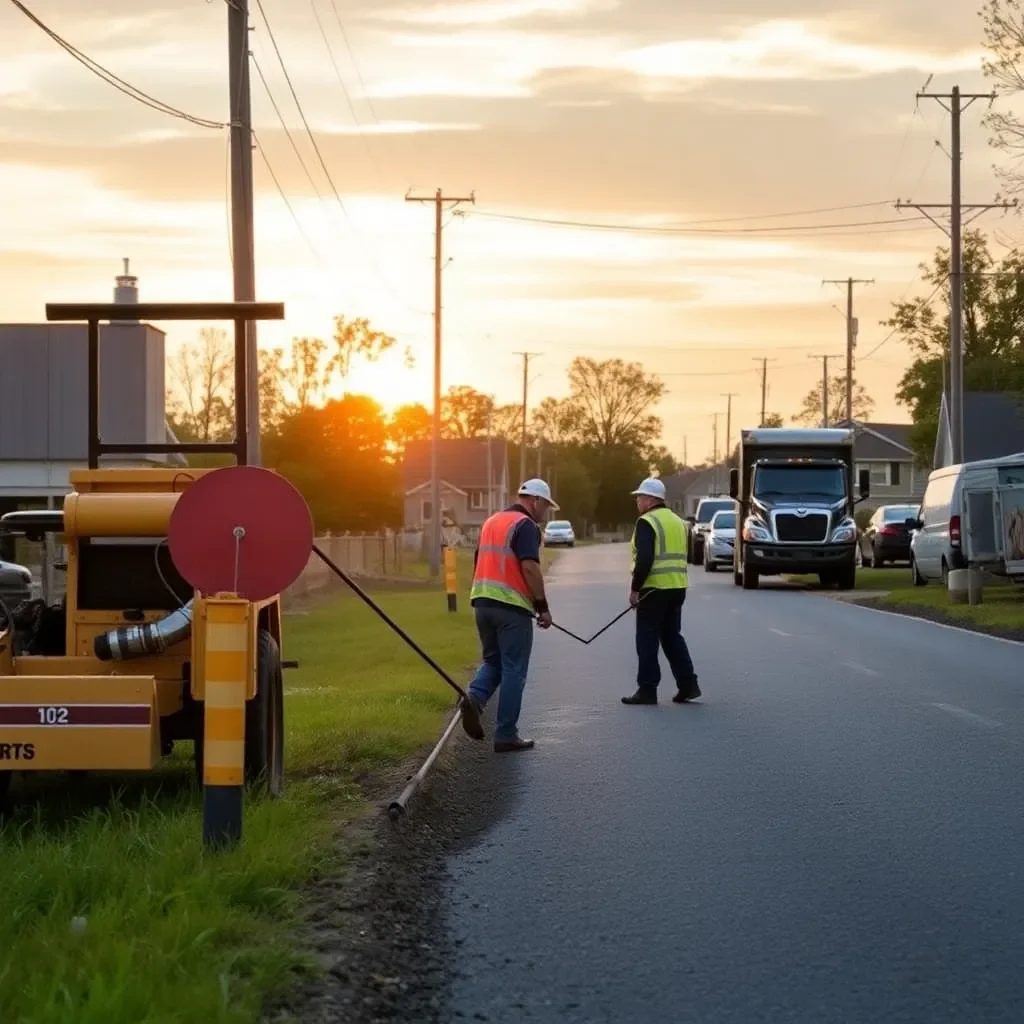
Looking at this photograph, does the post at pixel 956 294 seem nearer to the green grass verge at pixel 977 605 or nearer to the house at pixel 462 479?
the green grass verge at pixel 977 605

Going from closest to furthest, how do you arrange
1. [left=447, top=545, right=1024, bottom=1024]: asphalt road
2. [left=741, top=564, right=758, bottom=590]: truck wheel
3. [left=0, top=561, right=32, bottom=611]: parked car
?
[left=447, top=545, right=1024, bottom=1024]: asphalt road
[left=0, top=561, right=32, bottom=611]: parked car
[left=741, top=564, right=758, bottom=590]: truck wheel

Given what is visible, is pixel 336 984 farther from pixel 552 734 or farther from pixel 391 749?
pixel 552 734

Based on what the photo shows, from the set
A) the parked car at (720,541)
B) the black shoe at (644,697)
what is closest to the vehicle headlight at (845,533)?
the parked car at (720,541)

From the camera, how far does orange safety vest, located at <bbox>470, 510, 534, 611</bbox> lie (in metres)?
12.0

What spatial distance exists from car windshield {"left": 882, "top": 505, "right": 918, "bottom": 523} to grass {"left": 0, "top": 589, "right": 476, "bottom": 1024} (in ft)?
127

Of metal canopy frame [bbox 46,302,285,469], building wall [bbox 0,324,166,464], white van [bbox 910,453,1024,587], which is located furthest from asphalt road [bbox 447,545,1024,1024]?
building wall [bbox 0,324,166,464]

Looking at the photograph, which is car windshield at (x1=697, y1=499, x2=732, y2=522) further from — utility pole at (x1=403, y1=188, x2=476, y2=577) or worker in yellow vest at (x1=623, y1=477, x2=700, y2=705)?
worker in yellow vest at (x1=623, y1=477, x2=700, y2=705)

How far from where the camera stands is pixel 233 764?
7254 mm

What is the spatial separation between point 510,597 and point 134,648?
369cm

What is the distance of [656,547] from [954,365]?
2847 cm

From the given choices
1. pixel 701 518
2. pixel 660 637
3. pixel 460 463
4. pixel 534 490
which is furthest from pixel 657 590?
pixel 460 463

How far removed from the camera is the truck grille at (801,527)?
36906 millimetres

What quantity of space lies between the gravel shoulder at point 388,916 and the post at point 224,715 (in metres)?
0.50

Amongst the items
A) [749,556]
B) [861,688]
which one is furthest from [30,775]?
[749,556]
